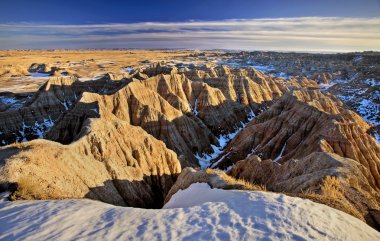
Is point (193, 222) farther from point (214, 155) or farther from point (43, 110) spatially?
point (43, 110)

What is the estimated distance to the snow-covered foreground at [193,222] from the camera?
7.67 m

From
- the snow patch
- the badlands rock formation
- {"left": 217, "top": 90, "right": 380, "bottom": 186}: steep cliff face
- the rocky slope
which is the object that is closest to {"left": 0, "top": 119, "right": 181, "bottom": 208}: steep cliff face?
the rocky slope

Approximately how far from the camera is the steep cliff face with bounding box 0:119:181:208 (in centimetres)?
1298

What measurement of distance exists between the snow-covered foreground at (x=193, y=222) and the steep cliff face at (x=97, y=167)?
3015 mm

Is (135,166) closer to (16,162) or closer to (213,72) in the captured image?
(16,162)

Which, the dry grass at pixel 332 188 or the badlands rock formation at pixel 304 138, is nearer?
the dry grass at pixel 332 188

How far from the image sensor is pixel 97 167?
60.2ft

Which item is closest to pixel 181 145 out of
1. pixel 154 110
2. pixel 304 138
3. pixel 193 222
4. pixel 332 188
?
pixel 154 110

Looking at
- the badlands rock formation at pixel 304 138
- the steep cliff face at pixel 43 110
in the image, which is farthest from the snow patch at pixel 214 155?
the steep cliff face at pixel 43 110

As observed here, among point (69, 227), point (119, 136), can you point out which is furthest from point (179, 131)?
point (69, 227)

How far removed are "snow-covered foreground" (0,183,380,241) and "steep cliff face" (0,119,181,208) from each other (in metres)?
3.02

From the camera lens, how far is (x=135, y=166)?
22.0 metres

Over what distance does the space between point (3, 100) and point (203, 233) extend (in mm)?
77339

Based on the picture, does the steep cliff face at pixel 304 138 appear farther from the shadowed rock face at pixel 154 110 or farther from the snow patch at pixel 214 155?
the shadowed rock face at pixel 154 110
